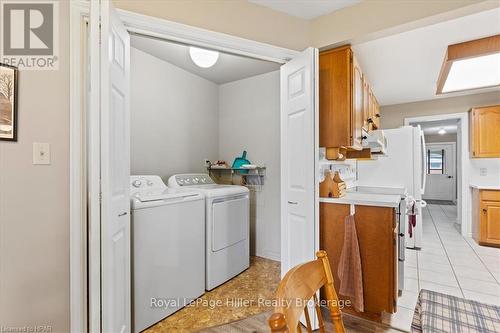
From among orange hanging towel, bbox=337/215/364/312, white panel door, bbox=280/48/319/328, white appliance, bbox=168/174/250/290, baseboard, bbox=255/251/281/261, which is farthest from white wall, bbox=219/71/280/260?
orange hanging towel, bbox=337/215/364/312

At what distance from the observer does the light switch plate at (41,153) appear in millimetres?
1355

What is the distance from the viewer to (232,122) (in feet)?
12.1

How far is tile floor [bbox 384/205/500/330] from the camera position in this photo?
2221 mm

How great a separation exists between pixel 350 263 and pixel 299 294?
4.96 ft

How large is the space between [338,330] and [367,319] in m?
1.52

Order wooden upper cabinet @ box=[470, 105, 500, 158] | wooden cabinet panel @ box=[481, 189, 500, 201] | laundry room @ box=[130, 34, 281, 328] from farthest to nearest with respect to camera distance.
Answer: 1. wooden upper cabinet @ box=[470, 105, 500, 158]
2. wooden cabinet panel @ box=[481, 189, 500, 201]
3. laundry room @ box=[130, 34, 281, 328]

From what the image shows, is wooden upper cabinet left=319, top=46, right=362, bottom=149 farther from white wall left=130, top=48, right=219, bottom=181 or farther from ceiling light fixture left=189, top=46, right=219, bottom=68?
white wall left=130, top=48, right=219, bottom=181

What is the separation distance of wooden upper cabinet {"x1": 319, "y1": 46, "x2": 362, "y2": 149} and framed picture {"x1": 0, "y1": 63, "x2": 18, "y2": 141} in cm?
207

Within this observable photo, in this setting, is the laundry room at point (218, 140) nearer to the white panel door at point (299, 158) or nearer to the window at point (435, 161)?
the white panel door at point (299, 158)

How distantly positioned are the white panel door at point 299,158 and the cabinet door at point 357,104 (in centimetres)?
50

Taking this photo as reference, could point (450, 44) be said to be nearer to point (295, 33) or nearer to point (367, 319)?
point (295, 33)

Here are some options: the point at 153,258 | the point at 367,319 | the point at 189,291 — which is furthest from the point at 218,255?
the point at 367,319

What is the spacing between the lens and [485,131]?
12.4ft

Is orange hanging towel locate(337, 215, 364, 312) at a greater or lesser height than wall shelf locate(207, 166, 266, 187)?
lesser
